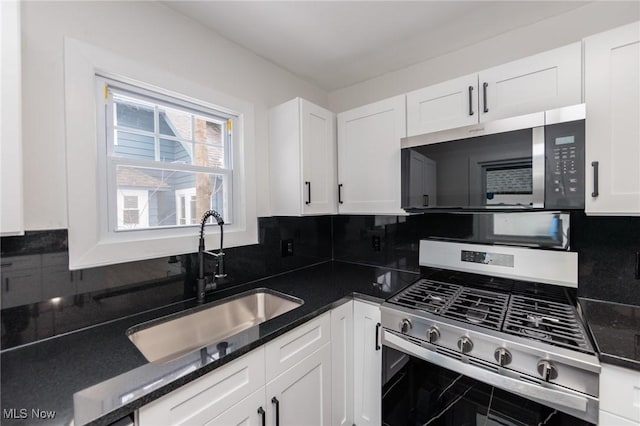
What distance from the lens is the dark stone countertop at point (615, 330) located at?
34.2 inches

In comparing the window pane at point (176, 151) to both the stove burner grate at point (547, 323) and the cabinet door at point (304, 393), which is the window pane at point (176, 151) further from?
the stove burner grate at point (547, 323)

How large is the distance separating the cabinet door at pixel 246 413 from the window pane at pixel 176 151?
120 cm

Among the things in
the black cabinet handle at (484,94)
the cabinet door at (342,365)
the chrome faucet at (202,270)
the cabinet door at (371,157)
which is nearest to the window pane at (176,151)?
the chrome faucet at (202,270)

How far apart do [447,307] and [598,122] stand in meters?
1.00

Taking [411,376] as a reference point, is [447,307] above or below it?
above

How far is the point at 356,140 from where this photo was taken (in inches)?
73.9

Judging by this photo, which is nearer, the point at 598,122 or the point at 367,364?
the point at 598,122

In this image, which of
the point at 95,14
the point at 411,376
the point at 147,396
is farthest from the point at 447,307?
the point at 95,14

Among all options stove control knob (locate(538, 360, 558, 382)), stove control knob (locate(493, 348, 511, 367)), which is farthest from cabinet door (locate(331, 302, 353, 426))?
stove control knob (locate(538, 360, 558, 382))

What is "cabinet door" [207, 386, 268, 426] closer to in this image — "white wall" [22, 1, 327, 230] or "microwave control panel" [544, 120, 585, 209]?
"white wall" [22, 1, 327, 230]

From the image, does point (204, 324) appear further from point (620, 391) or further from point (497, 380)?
point (620, 391)

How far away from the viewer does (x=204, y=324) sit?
54.6 inches

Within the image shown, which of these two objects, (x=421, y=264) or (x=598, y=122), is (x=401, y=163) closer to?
(x=421, y=264)

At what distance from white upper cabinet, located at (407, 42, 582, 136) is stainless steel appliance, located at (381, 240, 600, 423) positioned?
2.39ft
